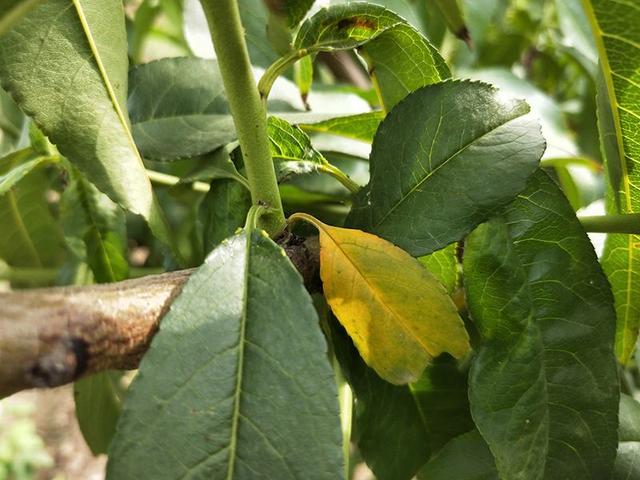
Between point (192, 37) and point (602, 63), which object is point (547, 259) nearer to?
point (602, 63)

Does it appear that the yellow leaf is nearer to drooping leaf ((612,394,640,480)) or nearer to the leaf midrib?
the leaf midrib

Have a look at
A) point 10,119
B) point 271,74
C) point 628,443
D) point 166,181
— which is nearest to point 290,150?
point 271,74

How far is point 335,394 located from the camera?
1.26 ft

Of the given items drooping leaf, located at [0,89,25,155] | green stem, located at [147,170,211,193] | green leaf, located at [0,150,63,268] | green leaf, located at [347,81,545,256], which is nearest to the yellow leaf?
green leaf, located at [347,81,545,256]

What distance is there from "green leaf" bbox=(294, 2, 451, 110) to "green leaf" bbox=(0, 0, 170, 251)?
0.14m

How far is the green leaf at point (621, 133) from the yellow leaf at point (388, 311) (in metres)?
0.19

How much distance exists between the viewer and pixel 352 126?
2.16 feet

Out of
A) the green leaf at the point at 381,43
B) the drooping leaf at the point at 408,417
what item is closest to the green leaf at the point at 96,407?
the drooping leaf at the point at 408,417

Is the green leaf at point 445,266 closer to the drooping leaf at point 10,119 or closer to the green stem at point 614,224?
the green stem at point 614,224

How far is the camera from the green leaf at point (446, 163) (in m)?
0.46

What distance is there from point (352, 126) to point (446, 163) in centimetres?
19

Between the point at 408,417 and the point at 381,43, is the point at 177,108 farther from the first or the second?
the point at 408,417

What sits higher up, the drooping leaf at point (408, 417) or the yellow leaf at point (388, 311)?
the yellow leaf at point (388, 311)

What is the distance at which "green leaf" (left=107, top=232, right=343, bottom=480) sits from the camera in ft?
1.23
